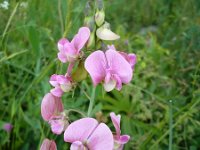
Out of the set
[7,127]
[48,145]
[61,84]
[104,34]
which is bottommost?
[7,127]

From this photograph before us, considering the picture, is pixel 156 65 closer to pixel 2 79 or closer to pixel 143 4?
pixel 2 79

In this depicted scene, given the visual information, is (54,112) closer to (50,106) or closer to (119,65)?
(50,106)

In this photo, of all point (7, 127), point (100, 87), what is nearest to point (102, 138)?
point (100, 87)

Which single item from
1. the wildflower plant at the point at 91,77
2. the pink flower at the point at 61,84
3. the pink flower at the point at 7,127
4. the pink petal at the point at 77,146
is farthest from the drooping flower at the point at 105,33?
the pink flower at the point at 7,127

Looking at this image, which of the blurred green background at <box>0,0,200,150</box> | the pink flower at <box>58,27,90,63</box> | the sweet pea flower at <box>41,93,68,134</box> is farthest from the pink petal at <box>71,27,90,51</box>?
the blurred green background at <box>0,0,200,150</box>

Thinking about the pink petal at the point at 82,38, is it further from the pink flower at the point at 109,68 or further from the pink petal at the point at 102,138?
the pink petal at the point at 102,138

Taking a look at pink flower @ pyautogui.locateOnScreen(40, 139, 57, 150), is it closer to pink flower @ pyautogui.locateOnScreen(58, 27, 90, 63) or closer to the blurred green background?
pink flower @ pyautogui.locateOnScreen(58, 27, 90, 63)

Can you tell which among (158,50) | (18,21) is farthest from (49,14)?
(158,50)
